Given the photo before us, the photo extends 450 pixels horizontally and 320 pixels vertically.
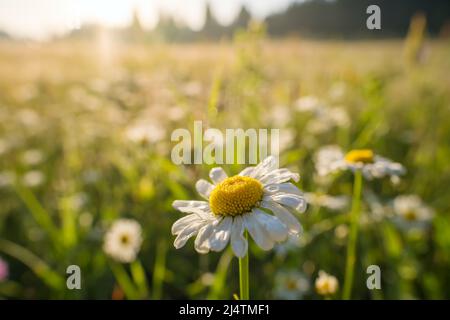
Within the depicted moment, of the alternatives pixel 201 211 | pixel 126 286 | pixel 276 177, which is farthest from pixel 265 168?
pixel 126 286

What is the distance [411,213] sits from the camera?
1.68 meters

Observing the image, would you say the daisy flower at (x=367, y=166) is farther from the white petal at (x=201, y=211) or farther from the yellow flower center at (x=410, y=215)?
the yellow flower center at (x=410, y=215)

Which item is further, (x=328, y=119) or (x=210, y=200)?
(x=328, y=119)

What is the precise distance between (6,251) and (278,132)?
1208 mm

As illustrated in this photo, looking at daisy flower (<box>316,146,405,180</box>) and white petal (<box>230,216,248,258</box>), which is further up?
daisy flower (<box>316,146,405,180</box>)

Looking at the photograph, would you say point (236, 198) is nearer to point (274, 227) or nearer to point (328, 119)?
point (274, 227)

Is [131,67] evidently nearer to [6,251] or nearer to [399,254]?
[6,251]

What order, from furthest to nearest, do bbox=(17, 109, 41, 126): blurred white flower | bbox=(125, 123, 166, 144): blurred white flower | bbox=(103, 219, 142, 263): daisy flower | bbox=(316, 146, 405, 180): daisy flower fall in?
bbox=(17, 109, 41, 126): blurred white flower, bbox=(125, 123, 166, 144): blurred white flower, bbox=(103, 219, 142, 263): daisy flower, bbox=(316, 146, 405, 180): daisy flower

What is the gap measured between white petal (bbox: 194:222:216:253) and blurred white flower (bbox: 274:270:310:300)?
26.3 inches

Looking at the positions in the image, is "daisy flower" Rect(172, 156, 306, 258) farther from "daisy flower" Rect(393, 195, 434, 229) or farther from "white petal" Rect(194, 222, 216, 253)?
"daisy flower" Rect(393, 195, 434, 229)

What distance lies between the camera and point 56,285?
1521mm

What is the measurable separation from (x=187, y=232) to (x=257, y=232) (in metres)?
0.12

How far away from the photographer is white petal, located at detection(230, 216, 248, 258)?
2.23 ft

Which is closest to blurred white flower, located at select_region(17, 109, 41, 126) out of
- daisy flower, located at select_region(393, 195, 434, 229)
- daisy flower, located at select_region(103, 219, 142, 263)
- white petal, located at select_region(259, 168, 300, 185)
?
daisy flower, located at select_region(103, 219, 142, 263)
